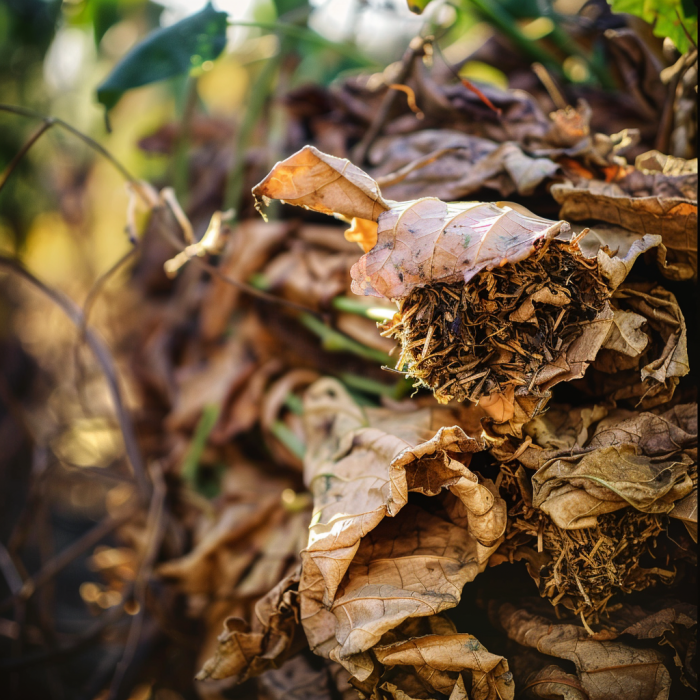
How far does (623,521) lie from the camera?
1.98ft

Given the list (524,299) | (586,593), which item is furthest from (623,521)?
(524,299)

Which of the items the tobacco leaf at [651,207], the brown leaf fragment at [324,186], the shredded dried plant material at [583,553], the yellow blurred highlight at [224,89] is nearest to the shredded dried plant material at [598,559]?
the shredded dried plant material at [583,553]

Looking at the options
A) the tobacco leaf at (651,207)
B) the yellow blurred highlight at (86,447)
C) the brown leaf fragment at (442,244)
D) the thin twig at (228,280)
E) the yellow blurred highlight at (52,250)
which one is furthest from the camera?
the yellow blurred highlight at (52,250)

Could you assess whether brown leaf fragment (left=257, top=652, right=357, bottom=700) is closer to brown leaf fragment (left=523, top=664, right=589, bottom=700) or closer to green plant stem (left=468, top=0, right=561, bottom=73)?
brown leaf fragment (left=523, top=664, right=589, bottom=700)

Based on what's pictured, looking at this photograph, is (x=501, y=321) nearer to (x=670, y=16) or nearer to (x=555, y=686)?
(x=555, y=686)

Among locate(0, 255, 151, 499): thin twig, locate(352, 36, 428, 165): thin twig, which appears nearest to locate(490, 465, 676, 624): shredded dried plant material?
locate(352, 36, 428, 165): thin twig

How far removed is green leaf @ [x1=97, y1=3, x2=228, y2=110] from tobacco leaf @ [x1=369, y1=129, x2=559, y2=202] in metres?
0.36

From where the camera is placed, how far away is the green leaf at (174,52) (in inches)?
37.4

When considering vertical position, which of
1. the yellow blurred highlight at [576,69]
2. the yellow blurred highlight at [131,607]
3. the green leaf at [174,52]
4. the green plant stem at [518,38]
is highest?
the green leaf at [174,52]

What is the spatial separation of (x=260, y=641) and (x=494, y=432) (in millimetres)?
425

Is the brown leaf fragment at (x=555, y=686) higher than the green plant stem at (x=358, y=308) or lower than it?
lower

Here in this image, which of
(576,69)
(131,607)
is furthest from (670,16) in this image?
(131,607)

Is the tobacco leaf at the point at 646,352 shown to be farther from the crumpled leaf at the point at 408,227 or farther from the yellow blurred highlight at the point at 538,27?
the yellow blurred highlight at the point at 538,27

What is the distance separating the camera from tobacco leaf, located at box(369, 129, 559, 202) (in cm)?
73
